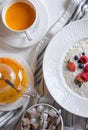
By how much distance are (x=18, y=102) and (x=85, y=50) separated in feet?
0.81

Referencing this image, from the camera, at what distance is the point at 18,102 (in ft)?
3.98

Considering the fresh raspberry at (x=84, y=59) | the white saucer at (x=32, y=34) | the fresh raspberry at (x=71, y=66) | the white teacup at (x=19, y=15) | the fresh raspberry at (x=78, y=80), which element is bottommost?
the fresh raspberry at (x=78, y=80)

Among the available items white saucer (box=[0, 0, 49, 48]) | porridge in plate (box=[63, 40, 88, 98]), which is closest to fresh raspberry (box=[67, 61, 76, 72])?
porridge in plate (box=[63, 40, 88, 98])

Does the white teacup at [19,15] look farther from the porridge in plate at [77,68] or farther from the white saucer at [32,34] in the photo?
the porridge in plate at [77,68]

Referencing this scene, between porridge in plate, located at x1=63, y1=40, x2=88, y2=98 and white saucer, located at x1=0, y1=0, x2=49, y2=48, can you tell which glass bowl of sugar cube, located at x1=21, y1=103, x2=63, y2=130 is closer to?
porridge in plate, located at x1=63, y1=40, x2=88, y2=98

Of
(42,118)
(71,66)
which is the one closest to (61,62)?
(71,66)

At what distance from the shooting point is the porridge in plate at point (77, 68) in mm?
1183

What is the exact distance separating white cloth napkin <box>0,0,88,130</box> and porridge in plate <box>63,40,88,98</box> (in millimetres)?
79

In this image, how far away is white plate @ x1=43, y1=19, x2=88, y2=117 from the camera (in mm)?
1186

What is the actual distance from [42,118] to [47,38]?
248mm

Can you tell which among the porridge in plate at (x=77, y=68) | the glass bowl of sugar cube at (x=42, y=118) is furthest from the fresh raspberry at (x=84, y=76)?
the glass bowl of sugar cube at (x=42, y=118)

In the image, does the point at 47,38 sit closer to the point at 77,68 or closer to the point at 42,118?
the point at 77,68

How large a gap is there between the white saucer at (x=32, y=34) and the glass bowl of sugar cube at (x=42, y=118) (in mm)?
197

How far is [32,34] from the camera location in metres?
1.25
